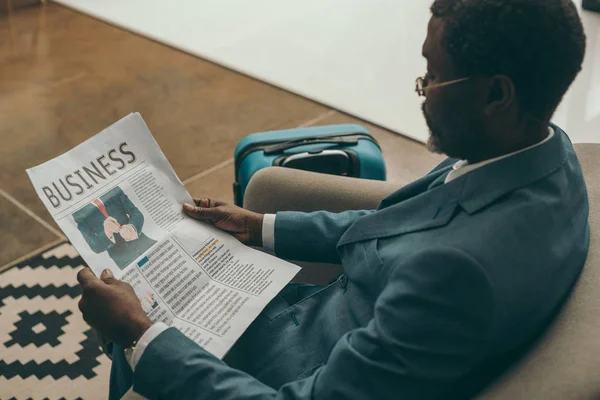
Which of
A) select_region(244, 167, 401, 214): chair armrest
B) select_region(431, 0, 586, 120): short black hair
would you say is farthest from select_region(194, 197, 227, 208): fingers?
select_region(431, 0, 586, 120): short black hair

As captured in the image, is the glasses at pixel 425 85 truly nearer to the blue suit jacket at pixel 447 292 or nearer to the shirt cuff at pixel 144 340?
the blue suit jacket at pixel 447 292

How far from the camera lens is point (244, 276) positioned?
1480 mm

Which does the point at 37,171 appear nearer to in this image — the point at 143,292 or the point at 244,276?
the point at 143,292

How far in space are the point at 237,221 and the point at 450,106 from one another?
59cm

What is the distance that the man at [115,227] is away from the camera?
1.38m

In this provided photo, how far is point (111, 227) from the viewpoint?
1.41m

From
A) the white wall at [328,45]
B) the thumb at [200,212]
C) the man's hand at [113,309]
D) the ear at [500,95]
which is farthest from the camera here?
the white wall at [328,45]

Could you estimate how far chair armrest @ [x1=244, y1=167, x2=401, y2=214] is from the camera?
1.65 metres

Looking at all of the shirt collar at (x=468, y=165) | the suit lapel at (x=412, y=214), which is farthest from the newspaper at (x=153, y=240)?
the shirt collar at (x=468, y=165)

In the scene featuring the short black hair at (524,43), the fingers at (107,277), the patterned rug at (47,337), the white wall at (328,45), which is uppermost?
the short black hair at (524,43)

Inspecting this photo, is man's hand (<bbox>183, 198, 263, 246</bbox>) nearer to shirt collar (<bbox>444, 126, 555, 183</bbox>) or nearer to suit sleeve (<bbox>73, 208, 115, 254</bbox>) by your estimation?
suit sleeve (<bbox>73, 208, 115, 254</bbox>)

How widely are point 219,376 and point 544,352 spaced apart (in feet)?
1.56

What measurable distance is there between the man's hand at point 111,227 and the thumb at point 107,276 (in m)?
0.07

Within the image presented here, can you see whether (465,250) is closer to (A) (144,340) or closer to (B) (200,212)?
(A) (144,340)
